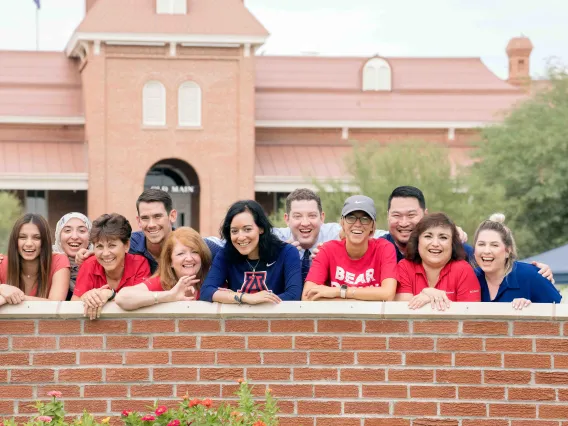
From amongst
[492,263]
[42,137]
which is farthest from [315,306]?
[42,137]

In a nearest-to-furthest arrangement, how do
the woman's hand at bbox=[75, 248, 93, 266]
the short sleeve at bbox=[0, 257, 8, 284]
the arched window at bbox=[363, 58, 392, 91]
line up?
the short sleeve at bbox=[0, 257, 8, 284]
the woman's hand at bbox=[75, 248, 93, 266]
the arched window at bbox=[363, 58, 392, 91]

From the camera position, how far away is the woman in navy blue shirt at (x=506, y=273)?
22.1 ft

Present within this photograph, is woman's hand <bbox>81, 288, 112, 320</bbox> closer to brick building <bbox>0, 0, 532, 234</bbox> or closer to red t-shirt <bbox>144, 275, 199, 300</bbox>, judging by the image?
red t-shirt <bbox>144, 275, 199, 300</bbox>

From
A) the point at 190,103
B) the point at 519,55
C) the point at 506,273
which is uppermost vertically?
the point at 519,55

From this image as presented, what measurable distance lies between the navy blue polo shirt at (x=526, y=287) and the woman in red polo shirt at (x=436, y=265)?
0.15m

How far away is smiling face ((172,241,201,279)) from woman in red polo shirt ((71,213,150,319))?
0.26 metres

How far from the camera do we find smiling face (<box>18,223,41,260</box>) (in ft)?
23.2

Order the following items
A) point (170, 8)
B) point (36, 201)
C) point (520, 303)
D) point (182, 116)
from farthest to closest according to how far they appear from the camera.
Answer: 1. point (36, 201)
2. point (182, 116)
3. point (170, 8)
4. point (520, 303)

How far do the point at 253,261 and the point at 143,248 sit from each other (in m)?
1.19

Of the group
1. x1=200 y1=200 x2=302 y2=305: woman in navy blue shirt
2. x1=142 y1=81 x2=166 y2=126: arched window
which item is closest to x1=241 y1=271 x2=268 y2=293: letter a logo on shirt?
x1=200 y1=200 x2=302 y2=305: woman in navy blue shirt

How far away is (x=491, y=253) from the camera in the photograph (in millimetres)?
6719

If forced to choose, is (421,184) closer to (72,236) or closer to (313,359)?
(72,236)

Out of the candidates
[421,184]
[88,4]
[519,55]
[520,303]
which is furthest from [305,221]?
[519,55]

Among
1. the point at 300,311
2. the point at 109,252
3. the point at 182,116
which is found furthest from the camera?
the point at 182,116
